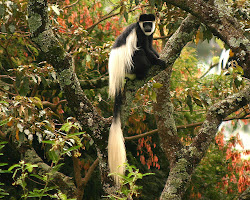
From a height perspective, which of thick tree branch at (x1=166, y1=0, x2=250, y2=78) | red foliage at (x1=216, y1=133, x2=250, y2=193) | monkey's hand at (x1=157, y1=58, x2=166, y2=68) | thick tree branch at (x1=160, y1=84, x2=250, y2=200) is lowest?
red foliage at (x1=216, y1=133, x2=250, y2=193)

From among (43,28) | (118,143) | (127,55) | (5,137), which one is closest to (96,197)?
(5,137)

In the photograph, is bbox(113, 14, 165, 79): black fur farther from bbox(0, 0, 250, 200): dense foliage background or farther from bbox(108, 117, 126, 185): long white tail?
bbox(108, 117, 126, 185): long white tail

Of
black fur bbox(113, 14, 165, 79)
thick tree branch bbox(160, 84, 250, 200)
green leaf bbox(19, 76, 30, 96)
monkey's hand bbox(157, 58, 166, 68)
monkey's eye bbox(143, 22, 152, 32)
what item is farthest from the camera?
monkey's eye bbox(143, 22, 152, 32)

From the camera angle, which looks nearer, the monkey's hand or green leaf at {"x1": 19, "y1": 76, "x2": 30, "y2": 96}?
the monkey's hand

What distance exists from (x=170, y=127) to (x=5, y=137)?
56.4 inches

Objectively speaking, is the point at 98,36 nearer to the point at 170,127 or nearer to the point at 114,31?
the point at 114,31

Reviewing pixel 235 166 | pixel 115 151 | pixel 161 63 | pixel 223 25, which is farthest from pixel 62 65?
pixel 235 166

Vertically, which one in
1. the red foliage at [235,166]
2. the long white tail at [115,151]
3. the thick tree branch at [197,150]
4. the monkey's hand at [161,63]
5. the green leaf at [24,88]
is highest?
the monkey's hand at [161,63]

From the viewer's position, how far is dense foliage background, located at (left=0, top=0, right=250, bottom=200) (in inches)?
104

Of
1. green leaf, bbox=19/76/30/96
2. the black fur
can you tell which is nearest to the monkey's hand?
the black fur

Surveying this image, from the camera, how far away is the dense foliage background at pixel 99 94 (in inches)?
104

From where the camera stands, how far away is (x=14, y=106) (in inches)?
78.2

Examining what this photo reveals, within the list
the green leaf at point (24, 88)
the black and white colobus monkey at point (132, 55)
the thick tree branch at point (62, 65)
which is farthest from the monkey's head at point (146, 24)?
the thick tree branch at point (62, 65)

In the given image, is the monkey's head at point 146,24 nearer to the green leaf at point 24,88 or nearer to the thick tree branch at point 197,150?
the thick tree branch at point 197,150
